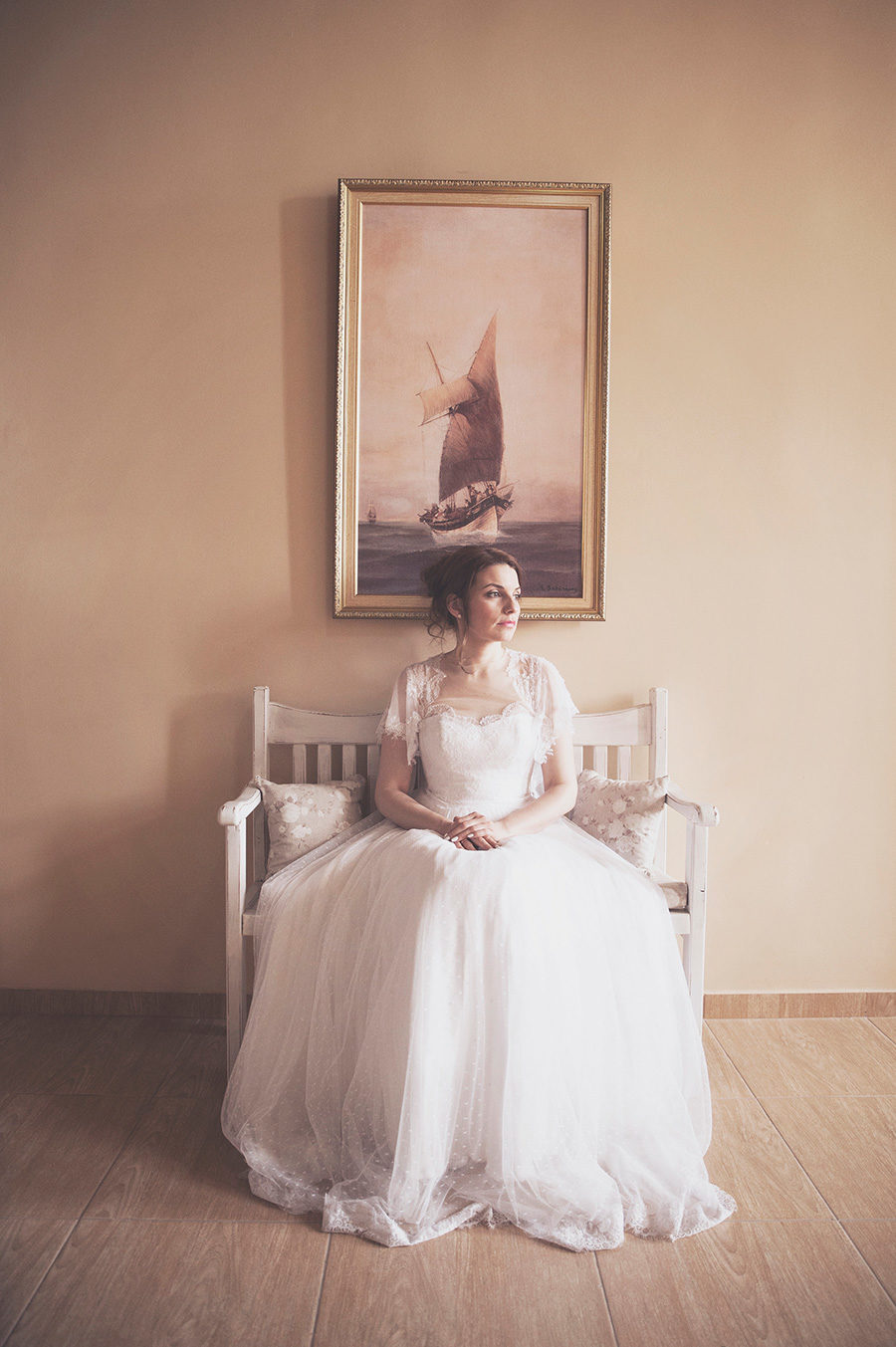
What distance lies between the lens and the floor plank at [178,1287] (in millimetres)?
1605

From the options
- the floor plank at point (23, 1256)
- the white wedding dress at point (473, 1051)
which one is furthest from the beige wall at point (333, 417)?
the floor plank at point (23, 1256)

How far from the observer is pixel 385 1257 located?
182 cm

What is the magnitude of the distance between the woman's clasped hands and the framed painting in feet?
2.64

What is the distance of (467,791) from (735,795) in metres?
1.02

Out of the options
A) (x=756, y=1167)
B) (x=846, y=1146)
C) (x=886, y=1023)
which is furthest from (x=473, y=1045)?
(x=886, y=1023)

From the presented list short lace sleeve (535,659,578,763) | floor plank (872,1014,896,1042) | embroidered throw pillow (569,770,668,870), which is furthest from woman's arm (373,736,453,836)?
floor plank (872,1014,896,1042)

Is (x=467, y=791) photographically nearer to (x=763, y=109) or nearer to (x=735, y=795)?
(x=735, y=795)

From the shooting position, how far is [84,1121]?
2314 mm

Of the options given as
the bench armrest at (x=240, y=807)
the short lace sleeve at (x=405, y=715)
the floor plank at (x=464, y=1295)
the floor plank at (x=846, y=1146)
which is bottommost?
the floor plank at (x=846, y=1146)

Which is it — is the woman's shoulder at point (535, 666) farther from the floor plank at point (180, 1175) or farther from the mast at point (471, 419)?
the floor plank at point (180, 1175)

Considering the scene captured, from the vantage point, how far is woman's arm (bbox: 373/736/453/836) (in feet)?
8.09

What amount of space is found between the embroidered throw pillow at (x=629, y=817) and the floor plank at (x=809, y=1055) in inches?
27.8

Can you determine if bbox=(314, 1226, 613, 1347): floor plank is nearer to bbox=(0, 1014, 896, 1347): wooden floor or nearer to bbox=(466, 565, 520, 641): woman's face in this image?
bbox=(0, 1014, 896, 1347): wooden floor

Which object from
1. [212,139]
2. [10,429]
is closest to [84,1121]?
[10,429]
